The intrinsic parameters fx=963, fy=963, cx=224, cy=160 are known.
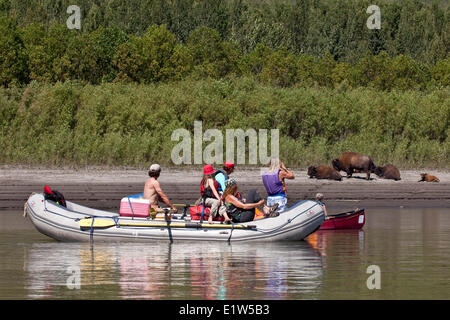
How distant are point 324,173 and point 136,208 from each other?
48.3 feet

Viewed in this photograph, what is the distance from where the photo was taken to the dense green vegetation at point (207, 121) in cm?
3847

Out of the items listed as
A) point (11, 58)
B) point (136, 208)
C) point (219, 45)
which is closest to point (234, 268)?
point (136, 208)

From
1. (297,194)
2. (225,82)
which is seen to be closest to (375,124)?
(225,82)

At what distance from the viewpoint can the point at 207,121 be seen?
44562 millimetres

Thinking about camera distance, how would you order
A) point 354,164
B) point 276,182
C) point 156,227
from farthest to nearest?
point 354,164 → point 276,182 → point 156,227

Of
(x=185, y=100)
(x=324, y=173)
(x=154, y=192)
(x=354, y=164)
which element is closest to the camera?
(x=154, y=192)

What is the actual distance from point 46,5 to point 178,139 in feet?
249

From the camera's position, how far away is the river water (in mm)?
14680

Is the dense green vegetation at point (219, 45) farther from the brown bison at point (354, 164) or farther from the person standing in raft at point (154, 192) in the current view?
the person standing in raft at point (154, 192)

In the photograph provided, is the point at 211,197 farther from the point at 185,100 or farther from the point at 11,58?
the point at 11,58

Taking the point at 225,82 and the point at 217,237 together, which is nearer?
the point at 217,237

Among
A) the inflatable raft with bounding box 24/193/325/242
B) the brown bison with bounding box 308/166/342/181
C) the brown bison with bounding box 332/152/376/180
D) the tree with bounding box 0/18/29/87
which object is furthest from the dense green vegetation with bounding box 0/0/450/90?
the inflatable raft with bounding box 24/193/325/242
